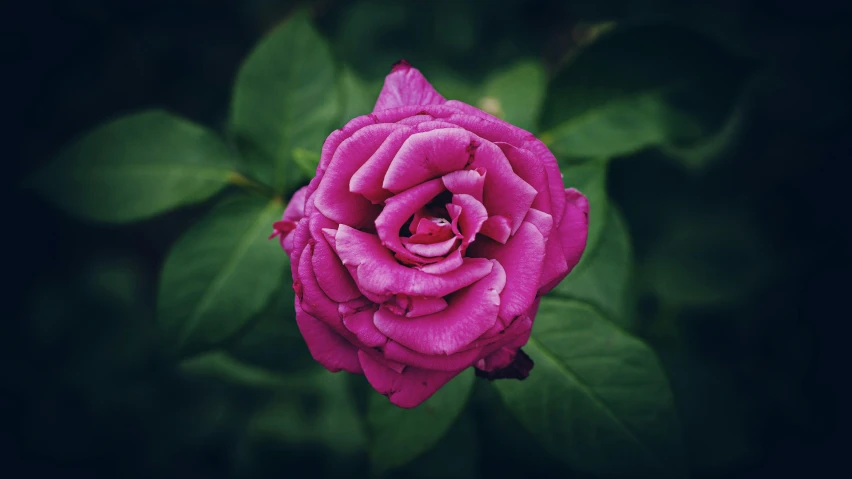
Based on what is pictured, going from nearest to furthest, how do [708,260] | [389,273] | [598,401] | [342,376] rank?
[389,273], [598,401], [342,376], [708,260]

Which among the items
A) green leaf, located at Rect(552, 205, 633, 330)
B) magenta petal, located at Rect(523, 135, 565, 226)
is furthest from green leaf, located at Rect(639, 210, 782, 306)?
magenta petal, located at Rect(523, 135, 565, 226)

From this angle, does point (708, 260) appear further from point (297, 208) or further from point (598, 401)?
point (297, 208)

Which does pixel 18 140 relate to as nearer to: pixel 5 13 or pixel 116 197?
pixel 5 13

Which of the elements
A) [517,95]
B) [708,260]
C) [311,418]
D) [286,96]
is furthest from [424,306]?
[708,260]

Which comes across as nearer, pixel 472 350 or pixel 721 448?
pixel 472 350

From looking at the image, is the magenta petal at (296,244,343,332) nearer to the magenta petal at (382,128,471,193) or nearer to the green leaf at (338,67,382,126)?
the magenta petal at (382,128,471,193)

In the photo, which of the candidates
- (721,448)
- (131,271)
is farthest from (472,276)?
(131,271)
